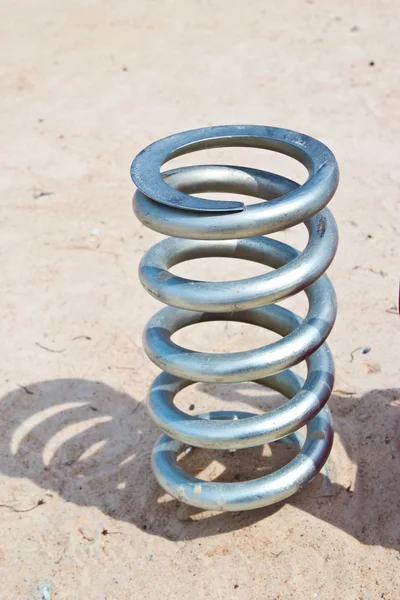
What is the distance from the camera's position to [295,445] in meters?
3.77

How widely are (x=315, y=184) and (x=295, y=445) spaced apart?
1274mm

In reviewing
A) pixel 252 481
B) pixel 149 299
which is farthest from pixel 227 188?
pixel 149 299

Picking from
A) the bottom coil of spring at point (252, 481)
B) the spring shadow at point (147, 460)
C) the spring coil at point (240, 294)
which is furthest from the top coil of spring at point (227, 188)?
the spring shadow at point (147, 460)

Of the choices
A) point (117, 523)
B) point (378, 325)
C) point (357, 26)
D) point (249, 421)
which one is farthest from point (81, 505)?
point (357, 26)

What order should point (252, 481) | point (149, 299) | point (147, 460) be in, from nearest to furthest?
point (252, 481)
point (147, 460)
point (149, 299)

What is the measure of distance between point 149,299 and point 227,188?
1447mm

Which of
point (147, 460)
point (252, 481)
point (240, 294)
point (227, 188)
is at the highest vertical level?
point (227, 188)

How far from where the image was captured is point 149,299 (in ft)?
15.5

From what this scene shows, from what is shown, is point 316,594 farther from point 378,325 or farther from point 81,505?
point 378,325

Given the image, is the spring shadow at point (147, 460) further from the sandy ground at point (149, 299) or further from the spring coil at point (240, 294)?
the spring coil at point (240, 294)

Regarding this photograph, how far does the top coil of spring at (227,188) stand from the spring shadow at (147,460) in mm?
1157

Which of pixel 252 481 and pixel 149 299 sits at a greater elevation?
pixel 252 481

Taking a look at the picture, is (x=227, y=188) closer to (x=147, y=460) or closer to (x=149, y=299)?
(x=147, y=460)

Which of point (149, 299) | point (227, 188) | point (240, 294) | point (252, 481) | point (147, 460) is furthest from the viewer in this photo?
point (149, 299)
